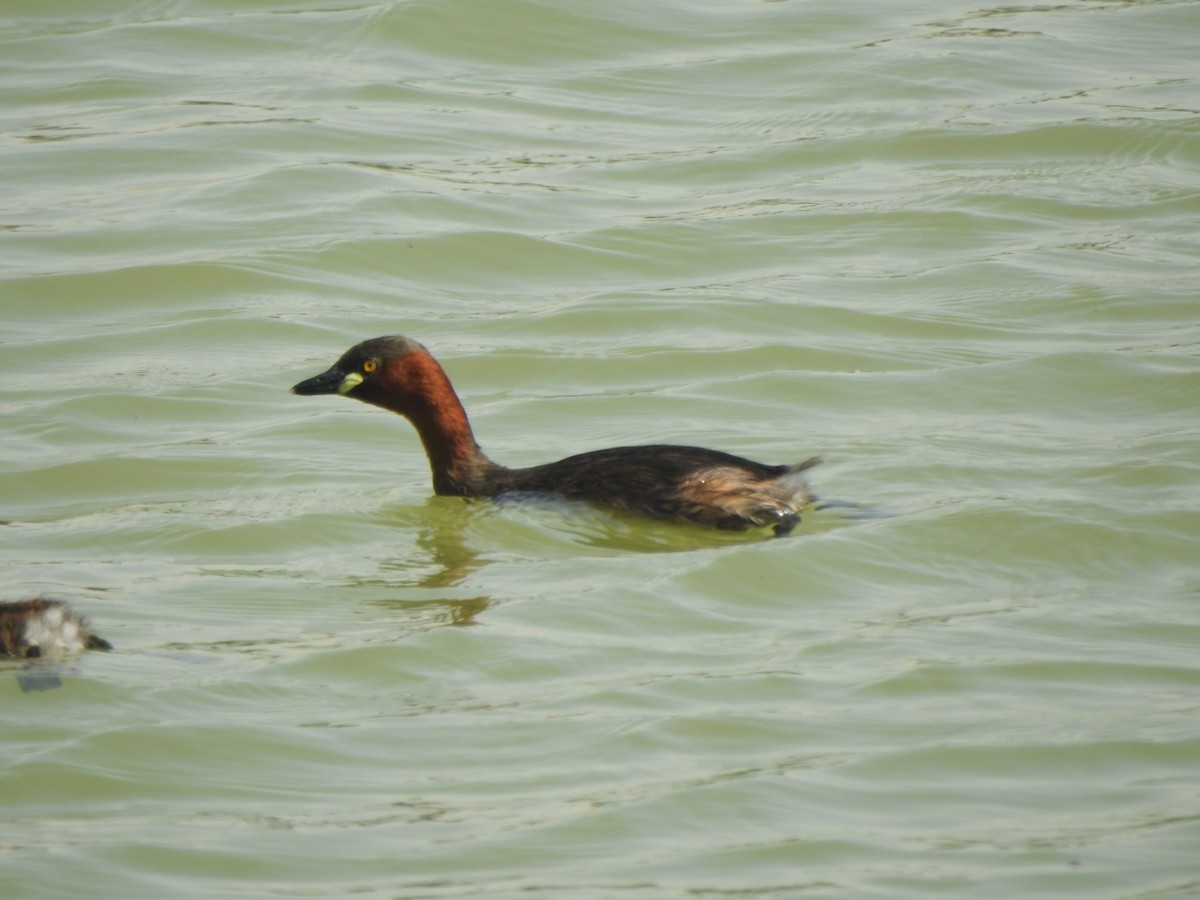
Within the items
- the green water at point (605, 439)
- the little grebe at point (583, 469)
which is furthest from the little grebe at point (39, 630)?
the little grebe at point (583, 469)

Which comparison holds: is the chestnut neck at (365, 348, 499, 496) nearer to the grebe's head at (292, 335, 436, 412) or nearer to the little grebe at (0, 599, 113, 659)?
the grebe's head at (292, 335, 436, 412)

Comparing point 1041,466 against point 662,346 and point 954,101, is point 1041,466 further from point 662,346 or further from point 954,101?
point 954,101

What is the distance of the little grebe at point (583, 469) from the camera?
23.3 ft

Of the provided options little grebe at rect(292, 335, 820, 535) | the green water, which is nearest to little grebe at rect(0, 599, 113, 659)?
the green water

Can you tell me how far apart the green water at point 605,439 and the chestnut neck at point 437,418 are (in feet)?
0.61

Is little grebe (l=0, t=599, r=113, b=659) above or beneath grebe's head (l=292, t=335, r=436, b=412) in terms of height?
beneath

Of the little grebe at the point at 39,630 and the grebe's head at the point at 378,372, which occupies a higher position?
the grebe's head at the point at 378,372

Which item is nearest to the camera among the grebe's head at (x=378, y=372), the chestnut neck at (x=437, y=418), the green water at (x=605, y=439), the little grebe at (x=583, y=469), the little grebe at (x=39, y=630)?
the green water at (x=605, y=439)

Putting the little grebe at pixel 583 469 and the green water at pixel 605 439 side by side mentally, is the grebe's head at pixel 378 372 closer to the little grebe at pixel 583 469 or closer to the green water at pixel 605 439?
the little grebe at pixel 583 469

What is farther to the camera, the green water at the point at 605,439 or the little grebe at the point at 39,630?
the little grebe at the point at 39,630

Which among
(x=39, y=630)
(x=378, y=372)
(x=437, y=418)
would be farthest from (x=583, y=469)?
(x=39, y=630)

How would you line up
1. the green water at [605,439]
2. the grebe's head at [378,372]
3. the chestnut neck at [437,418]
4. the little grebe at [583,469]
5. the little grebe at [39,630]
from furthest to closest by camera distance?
the grebe's head at [378,372], the chestnut neck at [437,418], the little grebe at [583,469], the little grebe at [39,630], the green water at [605,439]

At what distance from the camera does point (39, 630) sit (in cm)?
569

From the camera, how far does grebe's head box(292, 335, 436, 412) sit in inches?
308
